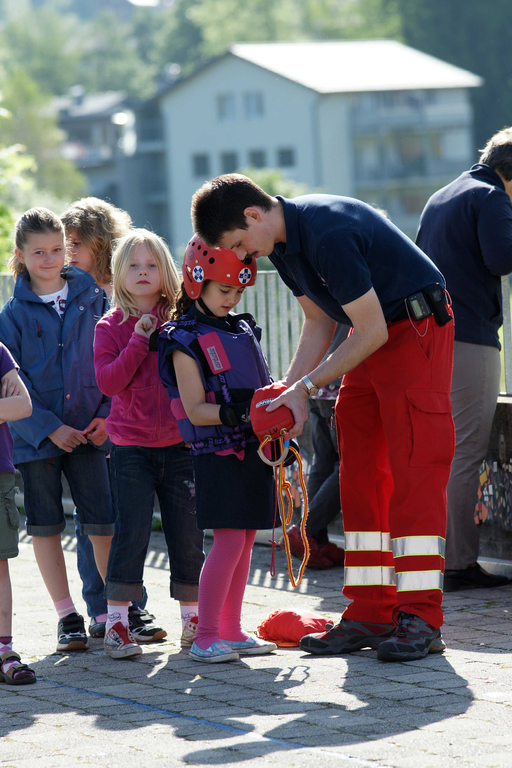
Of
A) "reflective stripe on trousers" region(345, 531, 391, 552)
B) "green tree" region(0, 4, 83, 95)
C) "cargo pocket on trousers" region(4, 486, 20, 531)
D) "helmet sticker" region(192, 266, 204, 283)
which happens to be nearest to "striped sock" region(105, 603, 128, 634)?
"cargo pocket on trousers" region(4, 486, 20, 531)

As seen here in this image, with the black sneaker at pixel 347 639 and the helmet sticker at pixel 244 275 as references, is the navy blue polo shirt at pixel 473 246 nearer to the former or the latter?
the helmet sticker at pixel 244 275

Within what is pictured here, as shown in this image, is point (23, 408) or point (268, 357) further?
point (268, 357)

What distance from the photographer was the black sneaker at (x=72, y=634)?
5.29m

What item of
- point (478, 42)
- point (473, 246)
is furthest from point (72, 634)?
point (478, 42)

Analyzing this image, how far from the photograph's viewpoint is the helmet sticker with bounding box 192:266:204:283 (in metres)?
4.84

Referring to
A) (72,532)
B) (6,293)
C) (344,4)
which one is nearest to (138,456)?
(72,532)

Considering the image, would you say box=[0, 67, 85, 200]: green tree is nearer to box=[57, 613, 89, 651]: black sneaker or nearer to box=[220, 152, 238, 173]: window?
box=[220, 152, 238, 173]: window

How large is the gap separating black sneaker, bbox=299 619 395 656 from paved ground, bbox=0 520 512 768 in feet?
0.24

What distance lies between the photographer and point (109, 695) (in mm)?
4477

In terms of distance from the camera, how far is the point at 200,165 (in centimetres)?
8888

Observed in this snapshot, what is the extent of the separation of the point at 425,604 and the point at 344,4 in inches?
4094

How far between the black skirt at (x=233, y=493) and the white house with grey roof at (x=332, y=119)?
74114mm

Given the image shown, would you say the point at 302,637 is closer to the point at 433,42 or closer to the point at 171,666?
the point at 171,666

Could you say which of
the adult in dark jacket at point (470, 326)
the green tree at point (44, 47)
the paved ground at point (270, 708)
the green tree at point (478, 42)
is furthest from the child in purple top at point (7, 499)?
the green tree at point (44, 47)
